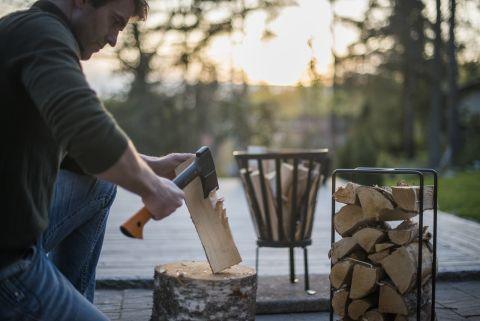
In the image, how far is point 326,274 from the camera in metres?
3.87

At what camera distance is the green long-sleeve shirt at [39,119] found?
150 cm

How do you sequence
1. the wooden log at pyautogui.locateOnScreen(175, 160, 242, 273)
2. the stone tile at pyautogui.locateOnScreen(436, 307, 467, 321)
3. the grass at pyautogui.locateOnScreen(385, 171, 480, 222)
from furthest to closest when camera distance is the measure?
the grass at pyautogui.locateOnScreen(385, 171, 480, 222)
the stone tile at pyautogui.locateOnScreen(436, 307, 467, 321)
the wooden log at pyautogui.locateOnScreen(175, 160, 242, 273)

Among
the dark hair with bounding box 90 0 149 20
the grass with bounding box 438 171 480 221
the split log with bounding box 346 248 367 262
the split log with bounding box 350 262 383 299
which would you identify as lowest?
Answer: the grass with bounding box 438 171 480 221

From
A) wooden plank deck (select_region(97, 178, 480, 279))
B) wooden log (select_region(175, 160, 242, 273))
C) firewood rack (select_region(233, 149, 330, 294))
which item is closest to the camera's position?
wooden log (select_region(175, 160, 242, 273))

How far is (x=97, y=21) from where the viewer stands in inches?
70.1

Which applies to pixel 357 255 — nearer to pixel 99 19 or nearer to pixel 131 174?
pixel 131 174

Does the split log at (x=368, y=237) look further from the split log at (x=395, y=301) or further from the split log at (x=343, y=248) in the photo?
the split log at (x=395, y=301)

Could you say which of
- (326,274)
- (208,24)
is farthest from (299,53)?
(326,274)

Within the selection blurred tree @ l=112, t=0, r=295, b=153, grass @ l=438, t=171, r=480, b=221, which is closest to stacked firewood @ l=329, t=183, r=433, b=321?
grass @ l=438, t=171, r=480, b=221

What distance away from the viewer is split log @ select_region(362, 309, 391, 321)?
8.68ft

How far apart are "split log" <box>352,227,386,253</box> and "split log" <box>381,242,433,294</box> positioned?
0.28ft

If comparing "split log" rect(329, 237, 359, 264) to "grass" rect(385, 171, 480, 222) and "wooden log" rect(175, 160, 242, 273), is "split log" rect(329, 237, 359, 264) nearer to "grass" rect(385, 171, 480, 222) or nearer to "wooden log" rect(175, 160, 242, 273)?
"wooden log" rect(175, 160, 242, 273)

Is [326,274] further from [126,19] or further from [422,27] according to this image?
[422,27]

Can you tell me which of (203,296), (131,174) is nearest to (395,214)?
(203,296)
